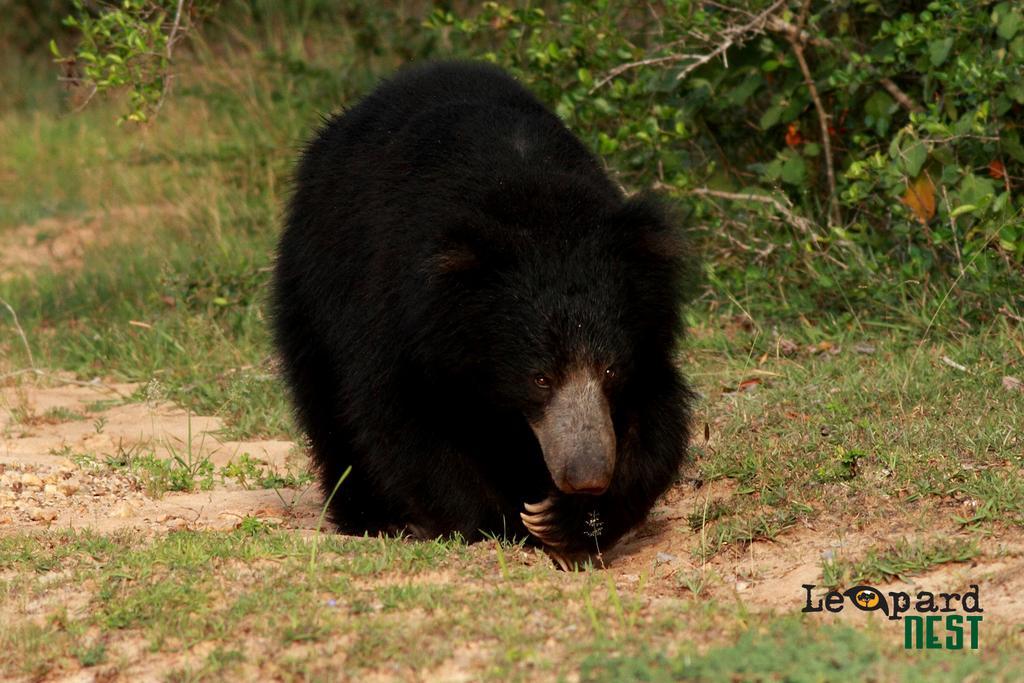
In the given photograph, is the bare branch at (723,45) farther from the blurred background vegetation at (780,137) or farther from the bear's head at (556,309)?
the bear's head at (556,309)

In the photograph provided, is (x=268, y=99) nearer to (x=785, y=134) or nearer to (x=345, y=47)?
(x=345, y=47)

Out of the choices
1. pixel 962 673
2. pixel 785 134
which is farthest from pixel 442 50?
pixel 962 673

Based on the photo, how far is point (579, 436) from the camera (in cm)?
378

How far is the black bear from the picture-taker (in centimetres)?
382

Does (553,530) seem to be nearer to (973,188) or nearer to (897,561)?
(897,561)

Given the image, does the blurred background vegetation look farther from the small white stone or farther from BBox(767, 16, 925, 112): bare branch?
the small white stone

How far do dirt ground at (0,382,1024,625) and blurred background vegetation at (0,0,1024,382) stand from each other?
1203 mm

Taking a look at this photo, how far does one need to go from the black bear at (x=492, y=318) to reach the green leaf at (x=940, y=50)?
2.10m

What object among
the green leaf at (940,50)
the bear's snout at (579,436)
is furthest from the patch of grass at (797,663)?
the green leaf at (940,50)

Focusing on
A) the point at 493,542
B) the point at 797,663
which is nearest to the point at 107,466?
the point at 493,542

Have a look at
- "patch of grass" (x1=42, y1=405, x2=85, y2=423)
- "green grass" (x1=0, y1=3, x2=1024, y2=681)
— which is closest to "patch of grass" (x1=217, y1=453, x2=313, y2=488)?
"green grass" (x1=0, y1=3, x2=1024, y2=681)

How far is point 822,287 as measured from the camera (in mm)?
6297

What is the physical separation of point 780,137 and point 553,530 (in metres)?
3.62

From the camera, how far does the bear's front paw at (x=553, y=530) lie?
4102mm
